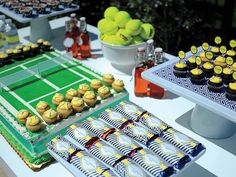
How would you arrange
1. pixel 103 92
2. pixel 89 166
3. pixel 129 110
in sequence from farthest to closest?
pixel 103 92 < pixel 129 110 < pixel 89 166

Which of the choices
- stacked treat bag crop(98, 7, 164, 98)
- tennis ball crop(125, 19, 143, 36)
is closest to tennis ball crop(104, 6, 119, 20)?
stacked treat bag crop(98, 7, 164, 98)

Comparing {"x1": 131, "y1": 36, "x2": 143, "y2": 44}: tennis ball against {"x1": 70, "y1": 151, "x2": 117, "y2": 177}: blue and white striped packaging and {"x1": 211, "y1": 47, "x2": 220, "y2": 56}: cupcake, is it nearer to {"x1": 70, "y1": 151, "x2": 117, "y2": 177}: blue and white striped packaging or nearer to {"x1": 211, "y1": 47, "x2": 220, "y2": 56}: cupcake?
{"x1": 211, "y1": 47, "x2": 220, "y2": 56}: cupcake

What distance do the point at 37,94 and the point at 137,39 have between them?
1.62 ft

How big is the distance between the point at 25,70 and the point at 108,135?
1.93 feet

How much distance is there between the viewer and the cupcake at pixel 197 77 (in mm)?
1084

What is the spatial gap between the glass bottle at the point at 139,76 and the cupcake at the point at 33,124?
465 millimetres

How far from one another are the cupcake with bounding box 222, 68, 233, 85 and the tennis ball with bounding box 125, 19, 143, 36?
0.48m

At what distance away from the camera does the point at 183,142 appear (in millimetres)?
959

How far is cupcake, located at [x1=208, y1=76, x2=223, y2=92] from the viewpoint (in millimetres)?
1042

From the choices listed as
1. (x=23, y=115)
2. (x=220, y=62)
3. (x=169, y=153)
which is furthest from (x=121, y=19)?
(x=169, y=153)

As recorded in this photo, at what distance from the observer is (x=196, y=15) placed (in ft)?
9.71

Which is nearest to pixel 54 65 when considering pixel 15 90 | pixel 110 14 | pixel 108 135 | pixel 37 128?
pixel 15 90

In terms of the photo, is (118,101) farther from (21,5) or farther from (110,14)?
(21,5)

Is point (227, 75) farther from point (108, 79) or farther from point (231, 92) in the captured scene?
point (108, 79)
